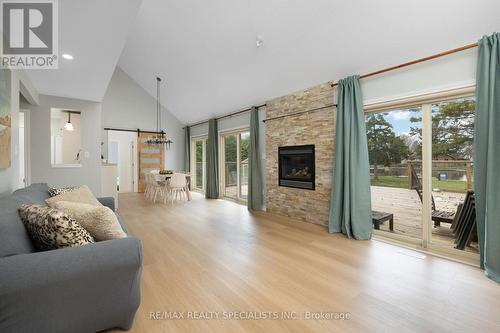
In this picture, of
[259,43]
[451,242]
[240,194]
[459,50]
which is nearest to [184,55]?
[259,43]

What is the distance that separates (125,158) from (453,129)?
344 inches

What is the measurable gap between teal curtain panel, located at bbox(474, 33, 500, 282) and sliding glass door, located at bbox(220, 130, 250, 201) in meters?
4.24

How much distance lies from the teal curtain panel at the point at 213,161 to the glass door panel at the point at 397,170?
422 centimetres

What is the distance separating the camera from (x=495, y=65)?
219 centimetres

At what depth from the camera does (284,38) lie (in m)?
3.46

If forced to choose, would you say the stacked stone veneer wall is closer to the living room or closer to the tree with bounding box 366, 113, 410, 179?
the living room

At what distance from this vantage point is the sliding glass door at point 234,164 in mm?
6078

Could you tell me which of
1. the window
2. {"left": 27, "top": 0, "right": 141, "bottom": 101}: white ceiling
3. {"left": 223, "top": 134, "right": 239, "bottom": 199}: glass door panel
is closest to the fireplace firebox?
{"left": 223, "top": 134, "right": 239, "bottom": 199}: glass door panel

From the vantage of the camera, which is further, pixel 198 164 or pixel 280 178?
pixel 198 164

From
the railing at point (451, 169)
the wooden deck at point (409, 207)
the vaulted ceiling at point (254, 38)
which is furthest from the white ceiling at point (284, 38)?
the wooden deck at point (409, 207)

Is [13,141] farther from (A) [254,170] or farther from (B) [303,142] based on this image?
(B) [303,142]

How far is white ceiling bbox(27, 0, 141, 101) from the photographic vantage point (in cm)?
198

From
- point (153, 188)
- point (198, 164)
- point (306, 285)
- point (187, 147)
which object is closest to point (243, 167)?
point (198, 164)

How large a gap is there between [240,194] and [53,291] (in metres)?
5.10
